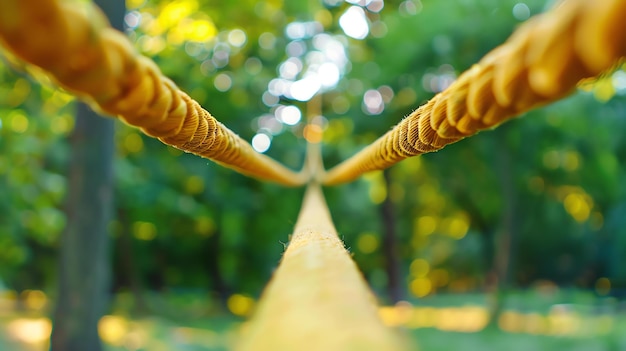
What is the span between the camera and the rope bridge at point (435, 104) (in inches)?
11.7

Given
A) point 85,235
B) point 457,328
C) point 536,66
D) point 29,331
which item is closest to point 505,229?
point 457,328

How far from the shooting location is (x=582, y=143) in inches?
188

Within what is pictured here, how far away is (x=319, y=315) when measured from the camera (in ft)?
1.04

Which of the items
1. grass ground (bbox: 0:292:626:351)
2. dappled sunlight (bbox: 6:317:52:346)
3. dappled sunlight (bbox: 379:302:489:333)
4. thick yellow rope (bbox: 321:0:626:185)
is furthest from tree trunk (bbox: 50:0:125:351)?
dappled sunlight (bbox: 379:302:489:333)

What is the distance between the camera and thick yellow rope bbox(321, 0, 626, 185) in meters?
0.30

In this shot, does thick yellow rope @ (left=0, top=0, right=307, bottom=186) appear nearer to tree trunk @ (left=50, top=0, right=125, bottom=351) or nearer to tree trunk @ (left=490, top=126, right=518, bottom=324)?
tree trunk @ (left=50, top=0, right=125, bottom=351)

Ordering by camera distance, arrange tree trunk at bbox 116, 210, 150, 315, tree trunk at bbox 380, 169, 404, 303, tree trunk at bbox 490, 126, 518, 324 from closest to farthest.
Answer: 1. tree trunk at bbox 490, 126, 518, 324
2. tree trunk at bbox 116, 210, 150, 315
3. tree trunk at bbox 380, 169, 404, 303

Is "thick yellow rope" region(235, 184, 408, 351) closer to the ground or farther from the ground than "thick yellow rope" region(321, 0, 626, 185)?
closer to the ground

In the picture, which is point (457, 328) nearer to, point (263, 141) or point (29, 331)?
point (263, 141)

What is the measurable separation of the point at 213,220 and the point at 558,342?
3256 mm

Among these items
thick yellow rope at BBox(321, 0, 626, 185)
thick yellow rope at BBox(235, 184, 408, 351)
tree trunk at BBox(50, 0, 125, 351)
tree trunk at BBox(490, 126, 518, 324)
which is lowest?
thick yellow rope at BBox(235, 184, 408, 351)

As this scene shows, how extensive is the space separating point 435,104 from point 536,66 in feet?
0.71

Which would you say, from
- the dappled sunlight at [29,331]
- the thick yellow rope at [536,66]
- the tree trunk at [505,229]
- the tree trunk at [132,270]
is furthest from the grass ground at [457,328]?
the thick yellow rope at [536,66]

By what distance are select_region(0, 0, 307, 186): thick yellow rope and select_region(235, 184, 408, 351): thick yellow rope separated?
0.58ft
